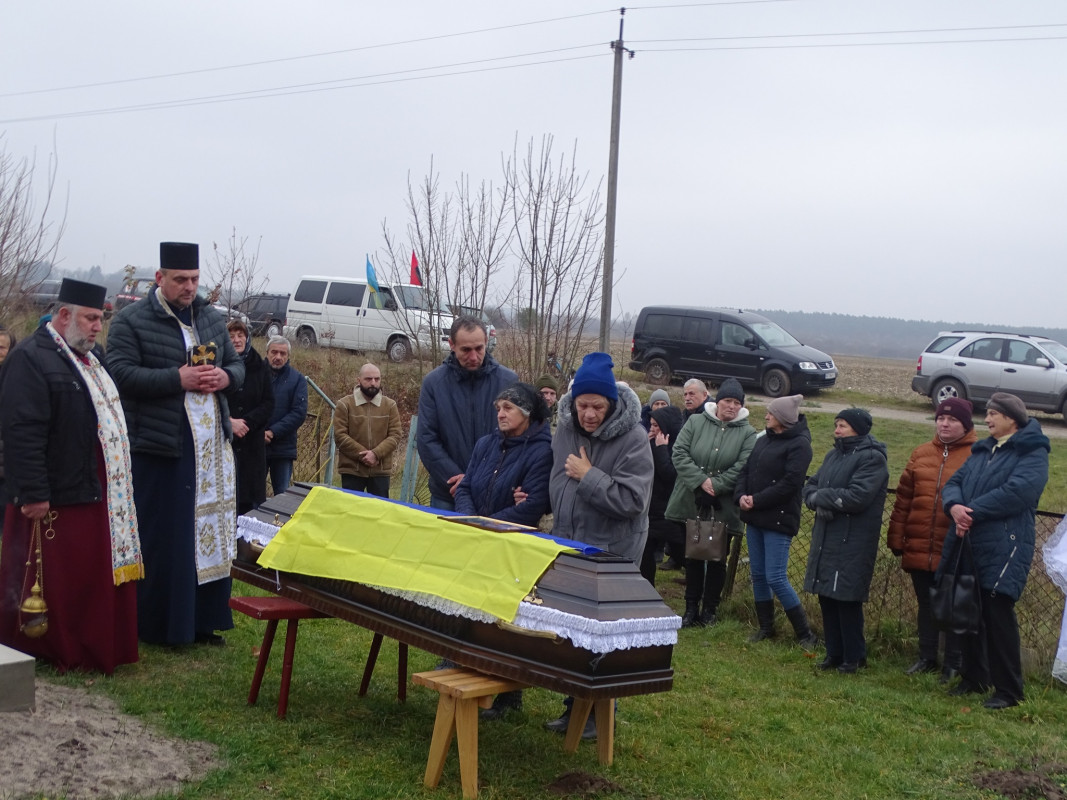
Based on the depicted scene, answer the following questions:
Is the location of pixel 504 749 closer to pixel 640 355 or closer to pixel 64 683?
pixel 64 683

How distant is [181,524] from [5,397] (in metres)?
1.22

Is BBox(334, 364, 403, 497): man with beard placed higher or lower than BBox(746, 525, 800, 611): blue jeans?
higher

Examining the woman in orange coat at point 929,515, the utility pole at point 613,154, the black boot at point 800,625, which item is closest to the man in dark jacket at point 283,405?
the black boot at point 800,625

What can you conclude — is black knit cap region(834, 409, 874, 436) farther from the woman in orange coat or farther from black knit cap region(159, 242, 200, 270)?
black knit cap region(159, 242, 200, 270)

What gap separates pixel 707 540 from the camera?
8000 millimetres

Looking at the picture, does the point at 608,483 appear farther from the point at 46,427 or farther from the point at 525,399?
the point at 46,427

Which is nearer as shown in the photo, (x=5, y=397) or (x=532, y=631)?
(x=532, y=631)

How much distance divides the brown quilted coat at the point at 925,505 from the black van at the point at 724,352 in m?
12.8

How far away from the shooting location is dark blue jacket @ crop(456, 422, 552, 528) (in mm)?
5227

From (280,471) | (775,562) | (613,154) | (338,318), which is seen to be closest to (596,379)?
(775,562)

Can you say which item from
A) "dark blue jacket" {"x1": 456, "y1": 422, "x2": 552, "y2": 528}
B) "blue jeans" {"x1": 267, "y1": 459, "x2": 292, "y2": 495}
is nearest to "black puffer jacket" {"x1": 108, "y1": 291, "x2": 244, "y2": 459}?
"dark blue jacket" {"x1": 456, "y1": 422, "x2": 552, "y2": 528}

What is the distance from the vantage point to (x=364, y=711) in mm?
5398

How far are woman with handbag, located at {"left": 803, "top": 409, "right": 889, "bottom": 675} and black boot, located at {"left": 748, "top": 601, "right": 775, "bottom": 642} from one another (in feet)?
2.17

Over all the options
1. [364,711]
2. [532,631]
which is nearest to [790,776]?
[532,631]
